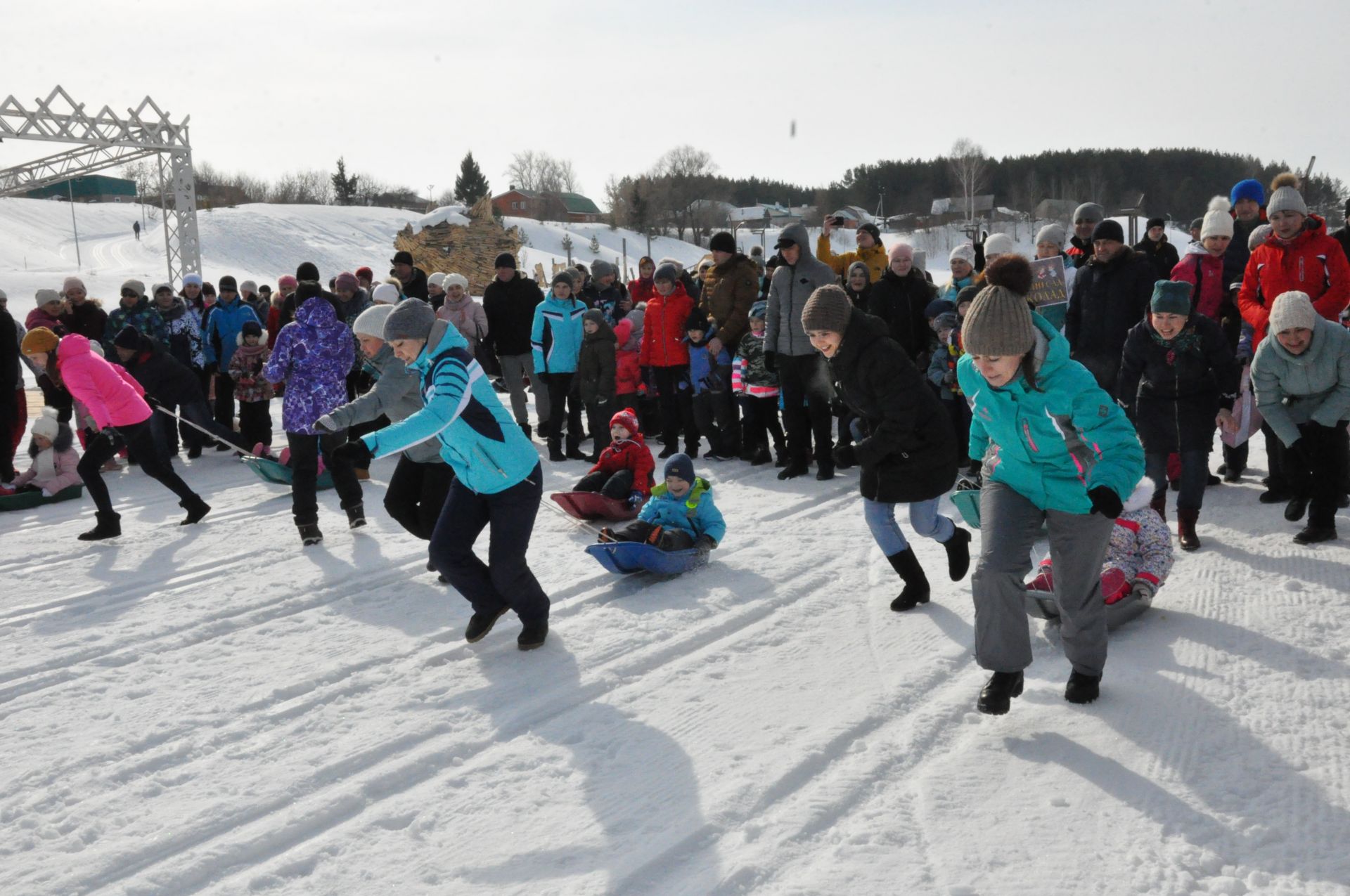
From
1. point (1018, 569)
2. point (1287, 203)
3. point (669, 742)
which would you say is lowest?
point (669, 742)

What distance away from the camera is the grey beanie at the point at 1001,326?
3.54m

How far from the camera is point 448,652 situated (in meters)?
4.93

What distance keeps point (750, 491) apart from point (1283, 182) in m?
4.31

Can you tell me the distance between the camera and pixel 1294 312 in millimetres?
5852

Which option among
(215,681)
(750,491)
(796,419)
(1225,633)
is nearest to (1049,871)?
(1225,633)

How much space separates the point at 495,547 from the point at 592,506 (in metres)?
2.47

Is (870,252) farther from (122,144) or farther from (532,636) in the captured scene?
(122,144)

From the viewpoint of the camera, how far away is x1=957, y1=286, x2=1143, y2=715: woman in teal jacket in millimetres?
3586

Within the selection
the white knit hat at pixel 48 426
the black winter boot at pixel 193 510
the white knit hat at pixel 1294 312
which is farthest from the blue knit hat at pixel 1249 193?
the white knit hat at pixel 48 426

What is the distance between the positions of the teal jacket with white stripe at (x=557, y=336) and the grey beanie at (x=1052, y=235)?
4272 millimetres

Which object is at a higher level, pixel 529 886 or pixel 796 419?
pixel 796 419

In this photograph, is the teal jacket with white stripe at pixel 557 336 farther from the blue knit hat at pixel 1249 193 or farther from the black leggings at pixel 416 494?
the blue knit hat at pixel 1249 193

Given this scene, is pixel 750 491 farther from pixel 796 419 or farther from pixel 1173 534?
pixel 1173 534

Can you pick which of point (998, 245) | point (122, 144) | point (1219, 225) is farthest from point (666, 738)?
point (122, 144)
